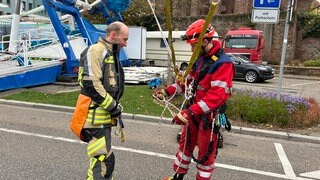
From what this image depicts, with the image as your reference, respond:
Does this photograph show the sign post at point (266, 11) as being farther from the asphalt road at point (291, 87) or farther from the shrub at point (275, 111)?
the asphalt road at point (291, 87)

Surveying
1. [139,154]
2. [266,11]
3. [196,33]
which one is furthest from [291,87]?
[196,33]

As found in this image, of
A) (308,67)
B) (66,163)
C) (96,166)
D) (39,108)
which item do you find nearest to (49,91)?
(39,108)

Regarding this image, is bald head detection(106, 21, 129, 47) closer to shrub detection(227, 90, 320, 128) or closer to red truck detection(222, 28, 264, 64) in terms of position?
shrub detection(227, 90, 320, 128)

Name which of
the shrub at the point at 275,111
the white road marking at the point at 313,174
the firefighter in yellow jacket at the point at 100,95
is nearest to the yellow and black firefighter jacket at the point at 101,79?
the firefighter in yellow jacket at the point at 100,95

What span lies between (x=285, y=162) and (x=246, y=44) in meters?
15.4

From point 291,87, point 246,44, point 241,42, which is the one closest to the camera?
point 291,87

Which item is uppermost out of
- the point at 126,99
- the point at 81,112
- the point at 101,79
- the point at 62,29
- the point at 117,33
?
the point at 62,29

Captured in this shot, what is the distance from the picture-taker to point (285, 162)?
5.07 meters

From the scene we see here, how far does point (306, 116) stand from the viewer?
7141mm

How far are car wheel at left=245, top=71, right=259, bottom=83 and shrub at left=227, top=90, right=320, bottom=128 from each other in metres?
9.29

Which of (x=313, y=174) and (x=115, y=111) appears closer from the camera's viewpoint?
(x=115, y=111)

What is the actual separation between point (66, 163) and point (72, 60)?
784cm

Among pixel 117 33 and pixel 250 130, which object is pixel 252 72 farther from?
pixel 117 33

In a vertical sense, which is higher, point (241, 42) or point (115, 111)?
point (241, 42)
